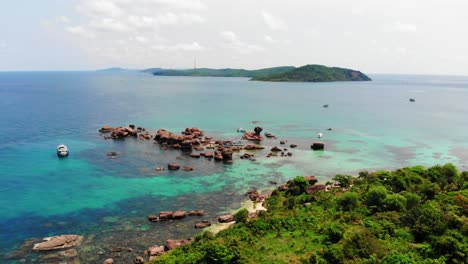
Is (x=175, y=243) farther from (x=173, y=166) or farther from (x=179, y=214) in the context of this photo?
(x=173, y=166)

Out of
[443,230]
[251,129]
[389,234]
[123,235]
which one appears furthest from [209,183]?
[251,129]

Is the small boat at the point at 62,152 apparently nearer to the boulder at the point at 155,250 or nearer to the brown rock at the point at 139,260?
the boulder at the point at 155,250

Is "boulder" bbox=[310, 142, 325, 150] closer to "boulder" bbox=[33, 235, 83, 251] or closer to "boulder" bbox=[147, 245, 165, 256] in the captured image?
"boulder" bbox=[147, 245, 165, 256]

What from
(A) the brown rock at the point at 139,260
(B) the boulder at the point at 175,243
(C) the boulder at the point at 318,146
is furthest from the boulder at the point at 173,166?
(C) the boulder at the point at 318,146

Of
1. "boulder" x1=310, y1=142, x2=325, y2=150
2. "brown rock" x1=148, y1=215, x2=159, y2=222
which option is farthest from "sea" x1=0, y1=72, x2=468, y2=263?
"boulder" x1=310, y1=142, x2=325, y2=150

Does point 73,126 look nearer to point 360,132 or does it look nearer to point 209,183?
point 209,183
